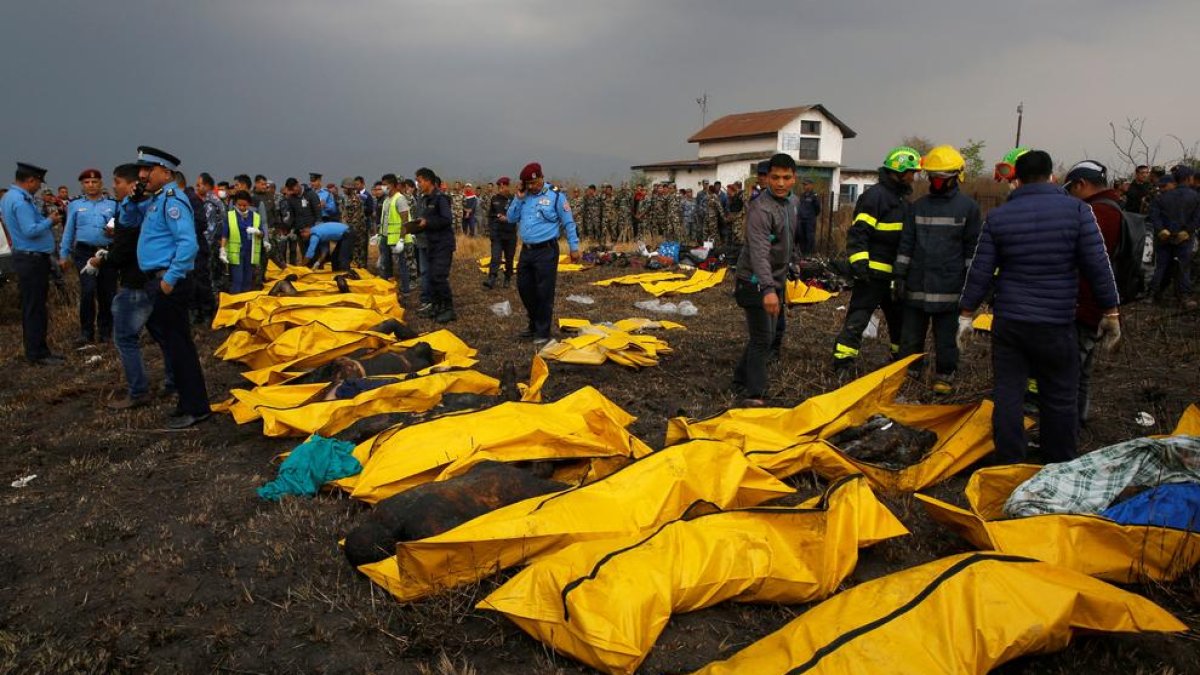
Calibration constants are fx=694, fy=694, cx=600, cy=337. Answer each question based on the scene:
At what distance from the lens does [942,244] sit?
4.50 meters

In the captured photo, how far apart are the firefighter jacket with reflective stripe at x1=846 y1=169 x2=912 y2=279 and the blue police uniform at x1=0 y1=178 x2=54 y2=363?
7.09 meters

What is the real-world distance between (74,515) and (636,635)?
9.73 feet

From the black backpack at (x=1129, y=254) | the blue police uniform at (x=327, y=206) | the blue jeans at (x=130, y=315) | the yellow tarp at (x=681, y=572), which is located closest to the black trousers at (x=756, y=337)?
the black backpack at (x=1129, y=254)

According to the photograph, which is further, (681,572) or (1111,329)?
(1111,329)

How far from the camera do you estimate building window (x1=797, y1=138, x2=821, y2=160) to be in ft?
140

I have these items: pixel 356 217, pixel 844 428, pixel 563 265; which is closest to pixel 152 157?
pixel 844 428

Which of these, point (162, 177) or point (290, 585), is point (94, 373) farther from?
point (290, 585)

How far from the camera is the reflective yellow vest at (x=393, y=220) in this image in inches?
388

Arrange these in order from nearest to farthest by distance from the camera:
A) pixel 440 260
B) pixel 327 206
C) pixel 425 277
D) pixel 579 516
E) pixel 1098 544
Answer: pixel 1098 544 → pixel 579 516 → pixel 440 260 → pixel 425 277 → pixel 327 206

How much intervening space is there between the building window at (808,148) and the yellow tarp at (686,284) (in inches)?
1347

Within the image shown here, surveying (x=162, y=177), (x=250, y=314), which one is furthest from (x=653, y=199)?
(x=162, y=177)

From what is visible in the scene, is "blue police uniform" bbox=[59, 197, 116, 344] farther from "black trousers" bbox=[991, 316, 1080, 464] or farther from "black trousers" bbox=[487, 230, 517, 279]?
"black trousers" bbox=[991, 316, 1080, 464]

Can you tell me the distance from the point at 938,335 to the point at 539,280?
3.60 metres

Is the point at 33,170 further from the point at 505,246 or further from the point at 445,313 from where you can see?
the point at 505,246
